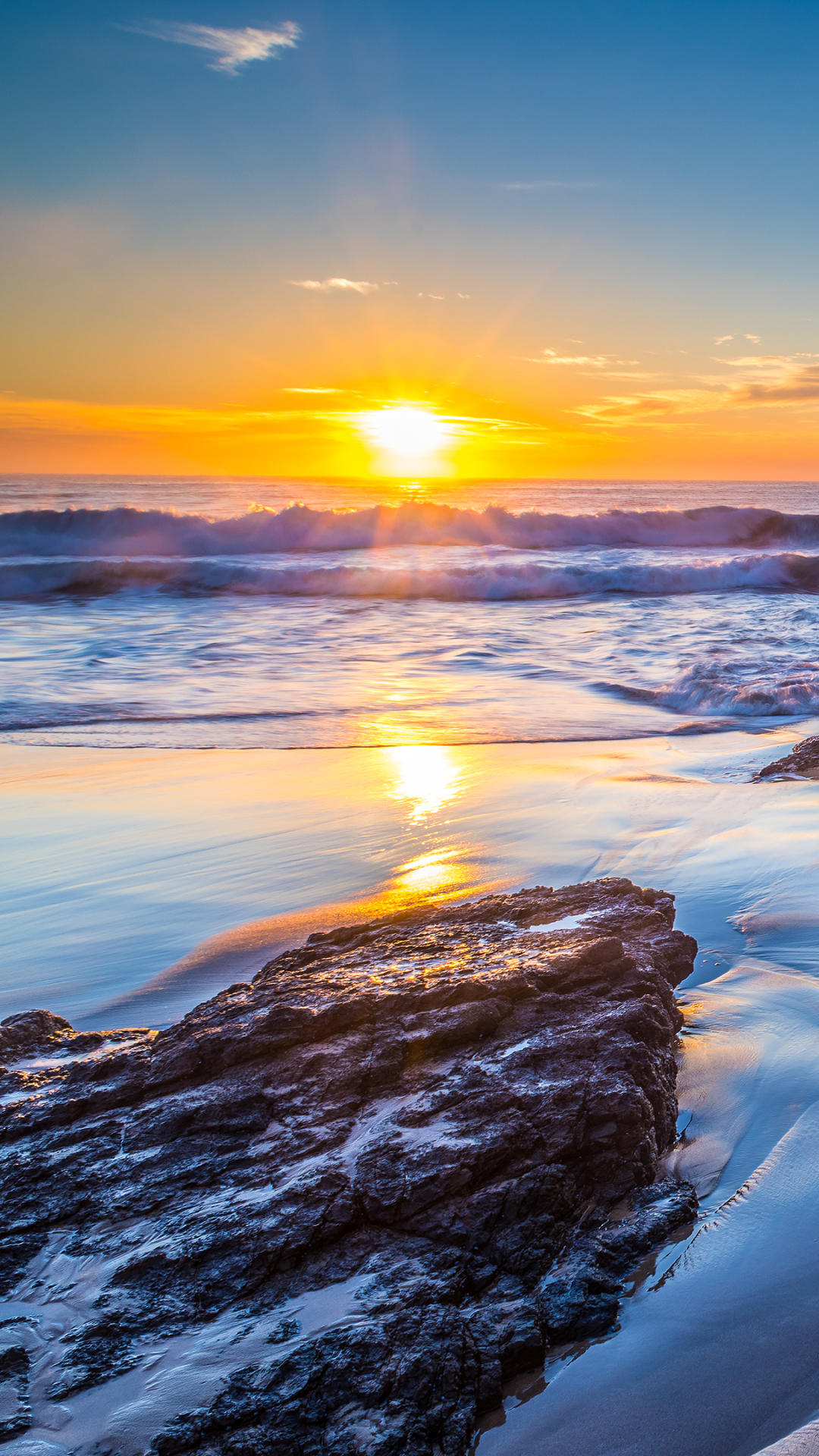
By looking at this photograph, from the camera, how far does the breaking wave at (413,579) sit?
16.3 m

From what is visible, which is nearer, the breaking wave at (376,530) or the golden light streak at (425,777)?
the golden light streak at (425,777)

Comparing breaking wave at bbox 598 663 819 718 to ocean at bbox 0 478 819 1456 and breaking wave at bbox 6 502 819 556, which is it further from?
breaking wave at bbox 6 502 819 556

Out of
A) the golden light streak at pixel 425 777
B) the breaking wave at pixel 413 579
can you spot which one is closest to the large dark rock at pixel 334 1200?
the golden light streak at pixel 425 777

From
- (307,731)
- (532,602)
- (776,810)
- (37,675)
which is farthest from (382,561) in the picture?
(776,810)

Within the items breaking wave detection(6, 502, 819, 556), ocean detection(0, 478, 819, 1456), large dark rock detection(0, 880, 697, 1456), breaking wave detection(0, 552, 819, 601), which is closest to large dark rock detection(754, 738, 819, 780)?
ocean detection(0, 478, 819, 1456)

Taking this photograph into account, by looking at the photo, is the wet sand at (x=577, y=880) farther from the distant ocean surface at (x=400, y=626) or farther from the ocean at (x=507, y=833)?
the distant ocean surface at (x=400, y=626)

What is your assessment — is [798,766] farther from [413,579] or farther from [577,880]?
[413,579]

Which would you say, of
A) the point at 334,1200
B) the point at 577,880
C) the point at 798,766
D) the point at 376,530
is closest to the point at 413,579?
the point at 376,530

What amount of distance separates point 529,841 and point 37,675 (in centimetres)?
631

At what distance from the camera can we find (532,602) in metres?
15.5

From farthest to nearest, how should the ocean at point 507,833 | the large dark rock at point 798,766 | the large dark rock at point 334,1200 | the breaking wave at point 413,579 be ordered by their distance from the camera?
1. the breaking wave at point 413,579
2. the large dark rock at point 798,766
3. the ocean at point 507,833
4. the large dark rock at point 334,1200

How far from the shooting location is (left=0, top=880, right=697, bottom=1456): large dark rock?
1238 mm

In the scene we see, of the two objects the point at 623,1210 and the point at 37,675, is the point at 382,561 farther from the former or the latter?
the point at 623,1210

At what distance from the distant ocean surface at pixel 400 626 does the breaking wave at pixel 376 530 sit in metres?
0.06
